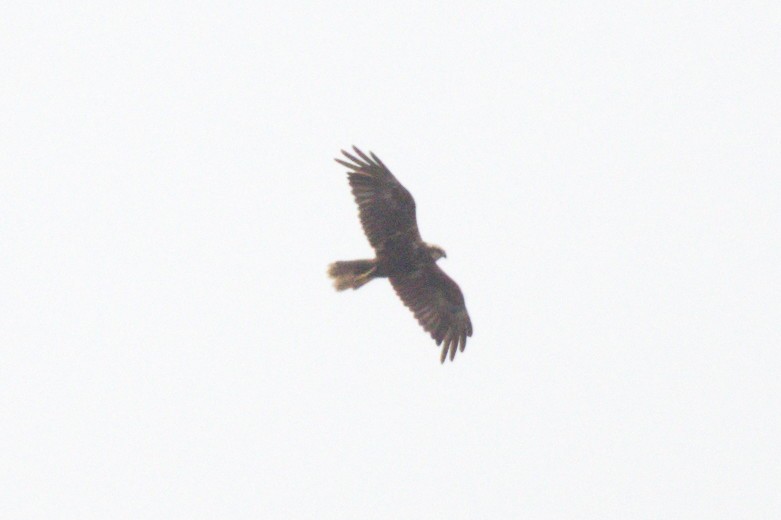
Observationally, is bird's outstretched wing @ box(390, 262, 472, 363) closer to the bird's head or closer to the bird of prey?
the bird of prey

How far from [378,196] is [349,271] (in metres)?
1.24

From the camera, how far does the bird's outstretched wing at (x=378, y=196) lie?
1966cm

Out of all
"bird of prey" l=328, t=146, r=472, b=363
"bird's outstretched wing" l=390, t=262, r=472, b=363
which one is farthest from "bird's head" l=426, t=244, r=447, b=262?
"bird's outstretched wing" l=390, t=262, r=472, b=363

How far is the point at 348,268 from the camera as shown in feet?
66.7

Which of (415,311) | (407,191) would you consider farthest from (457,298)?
(407,191)

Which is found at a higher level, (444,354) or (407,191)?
(407,191)

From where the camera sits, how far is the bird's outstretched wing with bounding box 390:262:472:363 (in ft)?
68.8

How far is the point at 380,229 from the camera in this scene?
19953 millimetres

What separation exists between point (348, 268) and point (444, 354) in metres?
2.00

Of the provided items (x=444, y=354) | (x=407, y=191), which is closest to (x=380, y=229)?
(x=407, y=191)

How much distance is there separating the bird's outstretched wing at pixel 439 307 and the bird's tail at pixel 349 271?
2.14 ft

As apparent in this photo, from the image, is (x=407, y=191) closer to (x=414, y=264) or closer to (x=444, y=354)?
(x=414, y=264)

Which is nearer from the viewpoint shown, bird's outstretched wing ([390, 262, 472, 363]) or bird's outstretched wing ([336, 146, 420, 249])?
bird's outstretched wing ([336, 146, 420, 249])

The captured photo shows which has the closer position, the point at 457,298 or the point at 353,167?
the point at 353,167
